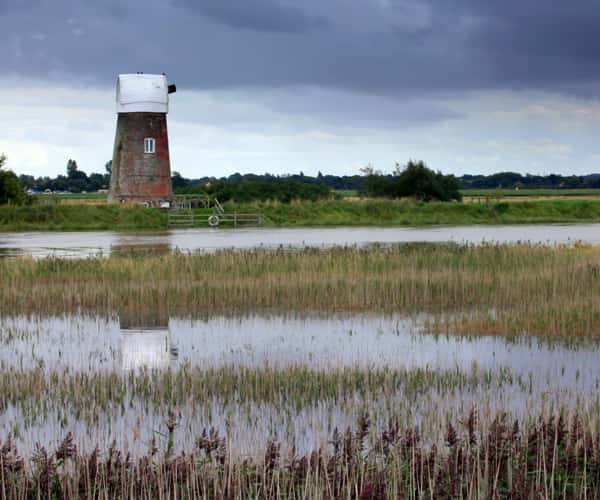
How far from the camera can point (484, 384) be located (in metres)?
12.5

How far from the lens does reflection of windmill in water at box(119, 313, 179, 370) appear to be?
1484 centimetres

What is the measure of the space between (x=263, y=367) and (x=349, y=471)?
5533mm

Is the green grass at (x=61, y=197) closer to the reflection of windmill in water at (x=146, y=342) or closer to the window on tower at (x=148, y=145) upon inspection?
the window on tower at (x=148, y=145)

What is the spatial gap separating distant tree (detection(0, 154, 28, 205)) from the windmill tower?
716 cm

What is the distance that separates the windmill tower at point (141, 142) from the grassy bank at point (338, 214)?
3.83m

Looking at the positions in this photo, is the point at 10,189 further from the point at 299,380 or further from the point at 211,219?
the point at 299,380

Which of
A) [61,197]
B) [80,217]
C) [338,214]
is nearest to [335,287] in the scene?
[80,217]

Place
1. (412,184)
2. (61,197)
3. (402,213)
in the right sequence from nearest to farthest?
(402,213), (412,184), (61,197)

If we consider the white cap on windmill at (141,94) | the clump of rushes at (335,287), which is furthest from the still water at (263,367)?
the white cap on windmill at (141,94)

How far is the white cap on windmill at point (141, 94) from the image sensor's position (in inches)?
2859

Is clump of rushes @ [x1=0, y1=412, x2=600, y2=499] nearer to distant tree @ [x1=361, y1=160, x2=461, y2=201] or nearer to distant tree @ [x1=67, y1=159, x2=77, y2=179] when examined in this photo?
distant tree @ [x1=361, y1=160, x2=461, y2=201]

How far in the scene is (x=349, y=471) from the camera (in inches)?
322

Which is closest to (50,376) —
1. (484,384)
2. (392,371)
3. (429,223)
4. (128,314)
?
(392,371)

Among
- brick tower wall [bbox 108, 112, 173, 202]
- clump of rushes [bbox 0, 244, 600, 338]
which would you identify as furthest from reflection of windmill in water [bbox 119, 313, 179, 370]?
brick tower wall [bbox 108, 112, 173, 202]
